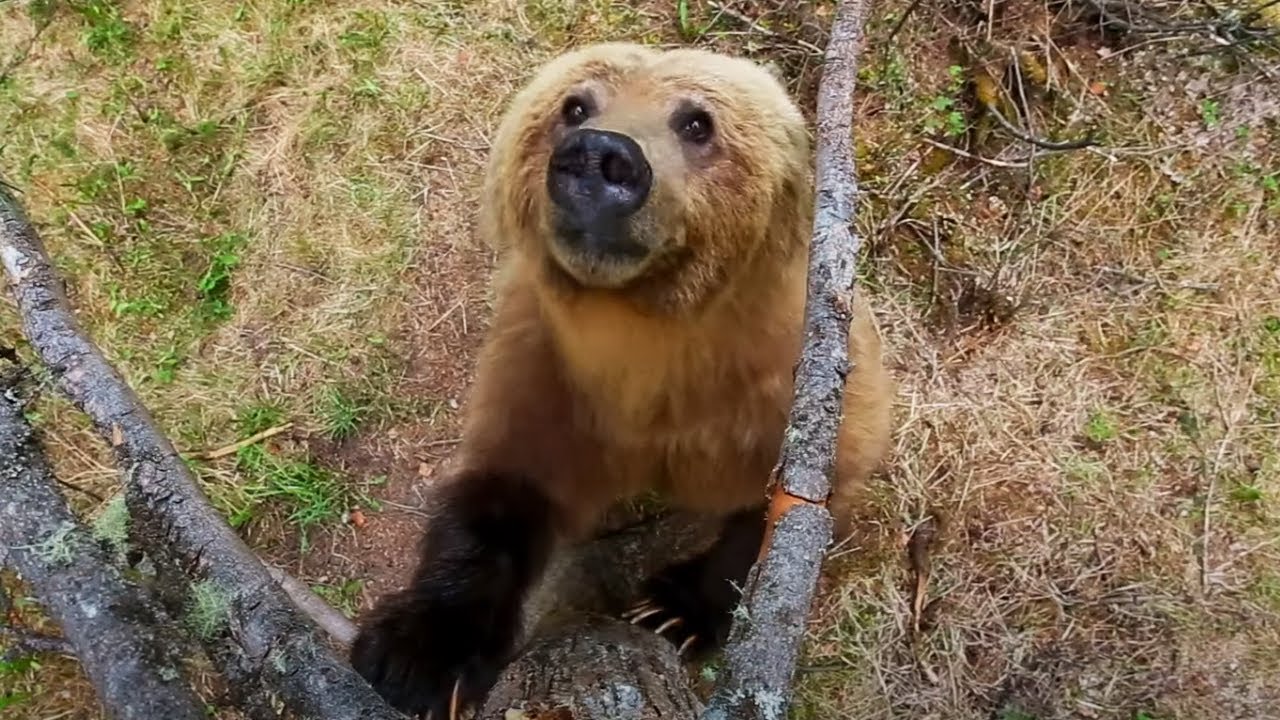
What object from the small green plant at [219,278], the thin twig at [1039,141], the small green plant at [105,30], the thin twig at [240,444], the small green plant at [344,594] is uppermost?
the small green plant at [105,30]

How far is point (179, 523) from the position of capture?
2586 mm

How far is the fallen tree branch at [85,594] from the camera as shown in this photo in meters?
2.31

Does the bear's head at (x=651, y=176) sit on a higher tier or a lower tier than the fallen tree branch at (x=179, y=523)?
higher

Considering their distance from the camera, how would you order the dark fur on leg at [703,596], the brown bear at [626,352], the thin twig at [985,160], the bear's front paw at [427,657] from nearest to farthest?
the brown bear at [626,352], the bear's front paw at [427,657], the dark fur on leg at [703,596], the thin twig at [985,160]

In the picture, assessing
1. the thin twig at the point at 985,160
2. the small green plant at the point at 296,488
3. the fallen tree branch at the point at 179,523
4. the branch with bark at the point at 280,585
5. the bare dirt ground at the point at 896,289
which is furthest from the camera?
the thin twig at the point at 985,160

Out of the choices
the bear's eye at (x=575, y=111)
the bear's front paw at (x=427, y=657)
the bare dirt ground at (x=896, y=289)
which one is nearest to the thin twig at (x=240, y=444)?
the bare dirt ground at (x=896, y=289)

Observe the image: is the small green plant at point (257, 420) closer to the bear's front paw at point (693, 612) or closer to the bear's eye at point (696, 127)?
the bear's front paw at point (693, 612)

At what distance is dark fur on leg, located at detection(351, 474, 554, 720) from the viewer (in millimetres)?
3260

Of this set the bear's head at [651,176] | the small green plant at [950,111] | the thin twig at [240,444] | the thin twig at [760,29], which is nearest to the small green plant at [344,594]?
the thin twig at [240,444]

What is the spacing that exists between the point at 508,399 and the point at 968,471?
174 cm

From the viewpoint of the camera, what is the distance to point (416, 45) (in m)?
4.79

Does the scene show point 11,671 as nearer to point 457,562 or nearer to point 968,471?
point 457,562

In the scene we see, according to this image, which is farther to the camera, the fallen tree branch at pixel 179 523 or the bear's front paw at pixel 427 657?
the bear's front paw at pixel 427 657

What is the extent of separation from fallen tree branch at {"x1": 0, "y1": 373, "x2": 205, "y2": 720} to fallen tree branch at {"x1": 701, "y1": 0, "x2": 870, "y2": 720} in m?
1.07
